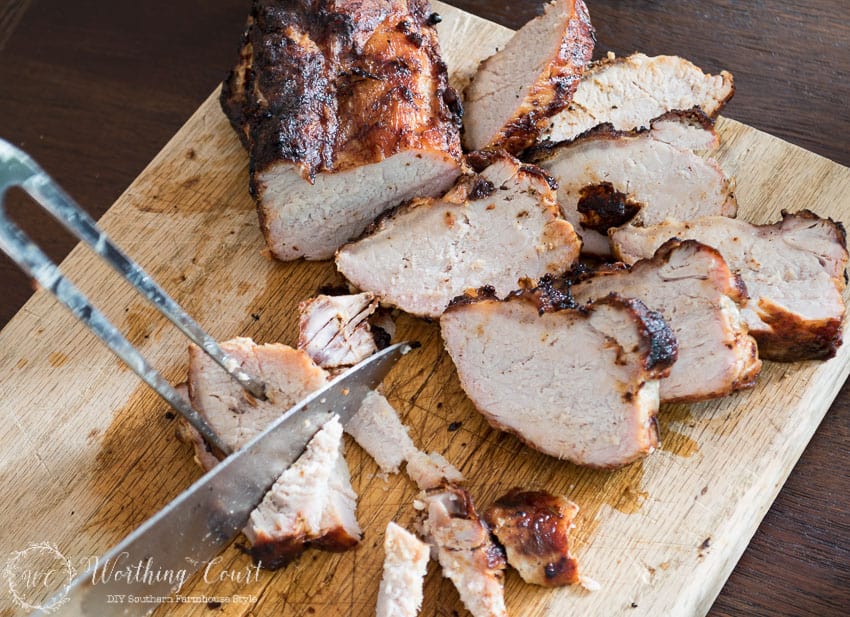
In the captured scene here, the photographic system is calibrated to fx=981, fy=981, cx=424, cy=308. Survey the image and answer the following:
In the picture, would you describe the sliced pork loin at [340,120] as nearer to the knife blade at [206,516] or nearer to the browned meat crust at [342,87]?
the browned meat crust at [342,87]

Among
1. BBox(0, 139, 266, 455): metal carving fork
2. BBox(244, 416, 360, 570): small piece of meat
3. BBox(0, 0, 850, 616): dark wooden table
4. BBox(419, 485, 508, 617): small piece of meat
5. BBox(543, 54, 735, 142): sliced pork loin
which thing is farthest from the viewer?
BBox(0, 0, 850, 616): dark wooden table

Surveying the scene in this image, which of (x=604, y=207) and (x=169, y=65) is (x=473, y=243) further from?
(x=169, y=65)

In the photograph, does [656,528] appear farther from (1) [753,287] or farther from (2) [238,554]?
(2) [238,554]

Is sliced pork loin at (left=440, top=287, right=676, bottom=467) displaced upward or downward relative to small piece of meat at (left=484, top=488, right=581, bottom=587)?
upward

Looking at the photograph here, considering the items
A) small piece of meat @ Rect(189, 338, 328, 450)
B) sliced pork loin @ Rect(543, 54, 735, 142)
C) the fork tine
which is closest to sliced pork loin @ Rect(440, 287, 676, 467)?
small piece of meat @ Rect(189, 338, 328, 450)

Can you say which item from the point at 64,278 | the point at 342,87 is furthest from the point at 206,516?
the point at 342,87

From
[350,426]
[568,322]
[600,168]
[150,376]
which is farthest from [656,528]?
[150,376]

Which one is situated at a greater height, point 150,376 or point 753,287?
point 150,376

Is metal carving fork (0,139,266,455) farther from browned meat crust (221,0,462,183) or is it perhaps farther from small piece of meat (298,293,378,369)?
browned meat crust (221,0,462,183)
